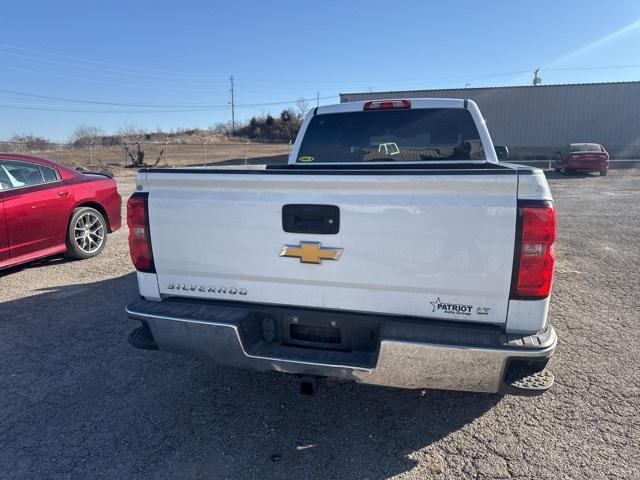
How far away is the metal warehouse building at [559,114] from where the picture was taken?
105 ft

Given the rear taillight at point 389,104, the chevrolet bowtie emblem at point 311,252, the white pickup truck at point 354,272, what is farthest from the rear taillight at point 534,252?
the rear taillight at point 389,104

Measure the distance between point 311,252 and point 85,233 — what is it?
5724mm

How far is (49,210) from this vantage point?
6.20 metres

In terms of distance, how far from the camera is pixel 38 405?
3240 mm

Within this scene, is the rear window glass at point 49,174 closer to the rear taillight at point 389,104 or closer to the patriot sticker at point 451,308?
the rear taillight at point 389,104

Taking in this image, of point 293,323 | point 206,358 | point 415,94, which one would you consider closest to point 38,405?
point 206,358

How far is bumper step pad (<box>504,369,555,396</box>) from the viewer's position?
239 cm

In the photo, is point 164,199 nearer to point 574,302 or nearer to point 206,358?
point 206,358

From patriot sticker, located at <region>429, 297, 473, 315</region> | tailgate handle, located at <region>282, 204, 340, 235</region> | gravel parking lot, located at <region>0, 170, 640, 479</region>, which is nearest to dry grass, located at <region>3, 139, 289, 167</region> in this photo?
gravel parking lot, located at <region>0, 170, 640, 479</region>

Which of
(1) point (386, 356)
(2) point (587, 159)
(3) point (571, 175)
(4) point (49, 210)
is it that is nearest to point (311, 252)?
(1) point (386, 356)

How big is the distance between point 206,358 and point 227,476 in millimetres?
697

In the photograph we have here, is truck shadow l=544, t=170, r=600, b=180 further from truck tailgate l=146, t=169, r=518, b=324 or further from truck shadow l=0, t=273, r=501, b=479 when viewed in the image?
truck tailgate l=146, t=169, r=518, b=324

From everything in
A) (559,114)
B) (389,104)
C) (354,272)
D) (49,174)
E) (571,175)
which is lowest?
(571,175)

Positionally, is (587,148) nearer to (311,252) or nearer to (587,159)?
(587,159)
